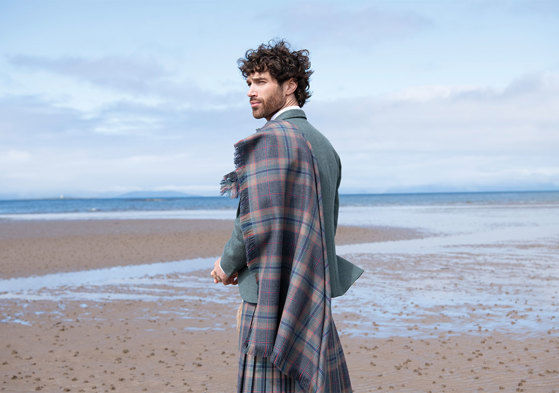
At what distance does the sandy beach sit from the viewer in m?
5.29

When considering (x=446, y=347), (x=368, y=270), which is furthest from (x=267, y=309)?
(x=368, y=270)

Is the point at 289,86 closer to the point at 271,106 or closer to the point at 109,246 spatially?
the point at 271,106

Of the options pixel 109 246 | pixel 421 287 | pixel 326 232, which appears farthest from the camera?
pixel 109 246

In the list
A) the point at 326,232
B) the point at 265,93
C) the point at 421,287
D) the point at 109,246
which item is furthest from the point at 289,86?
the point at 109,246

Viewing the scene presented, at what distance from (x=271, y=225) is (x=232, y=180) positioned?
0.30m

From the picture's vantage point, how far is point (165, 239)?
20125mm

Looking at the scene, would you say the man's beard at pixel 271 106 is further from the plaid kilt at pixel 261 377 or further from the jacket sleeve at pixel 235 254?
the plaid kilt at pixel 261 377

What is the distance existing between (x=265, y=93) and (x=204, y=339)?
4.81m

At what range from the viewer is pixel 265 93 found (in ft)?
8.38

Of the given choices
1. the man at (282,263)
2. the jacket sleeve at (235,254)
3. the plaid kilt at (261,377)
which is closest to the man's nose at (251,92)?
the man at (282,263)

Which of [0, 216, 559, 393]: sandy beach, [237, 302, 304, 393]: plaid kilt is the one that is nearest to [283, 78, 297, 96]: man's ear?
[237, 302, 304, 393]: plaid kilt

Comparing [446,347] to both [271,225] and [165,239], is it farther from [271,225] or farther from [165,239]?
[165,239]

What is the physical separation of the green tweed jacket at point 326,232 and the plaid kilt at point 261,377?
0.39ft

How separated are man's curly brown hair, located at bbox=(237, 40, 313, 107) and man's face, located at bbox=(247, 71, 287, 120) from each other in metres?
0.02
